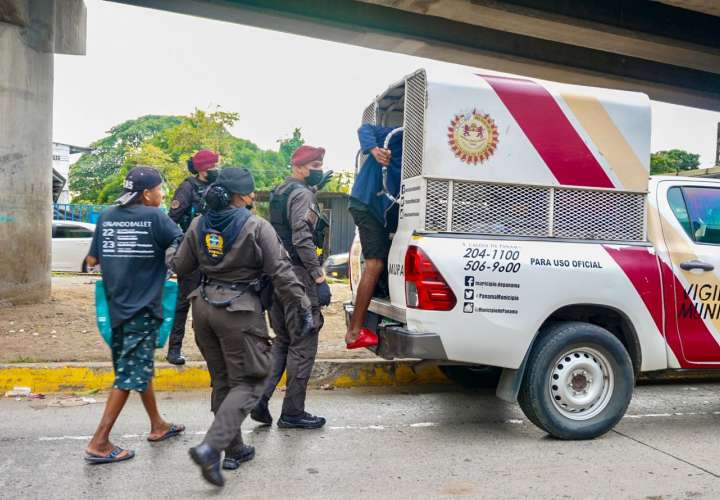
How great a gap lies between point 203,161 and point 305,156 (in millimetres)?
1574

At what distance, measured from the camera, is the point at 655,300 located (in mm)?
5105

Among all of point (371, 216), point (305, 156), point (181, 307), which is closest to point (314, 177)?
point (305, 156)

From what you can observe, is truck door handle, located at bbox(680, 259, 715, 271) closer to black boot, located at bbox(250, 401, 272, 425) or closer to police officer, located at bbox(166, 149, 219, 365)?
black boot, located at bbox(250, 401, 272, 425)

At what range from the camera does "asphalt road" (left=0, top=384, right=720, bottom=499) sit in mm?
3936

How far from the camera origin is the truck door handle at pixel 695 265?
17.2ft

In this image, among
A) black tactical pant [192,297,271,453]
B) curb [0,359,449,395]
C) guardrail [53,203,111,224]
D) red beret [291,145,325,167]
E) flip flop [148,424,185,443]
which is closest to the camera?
black tactical pant [192,297,271,453]

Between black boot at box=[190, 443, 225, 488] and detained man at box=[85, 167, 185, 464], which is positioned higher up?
detained man at box=[85, 167, 185, 464]

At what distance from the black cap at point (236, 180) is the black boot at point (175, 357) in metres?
2.74

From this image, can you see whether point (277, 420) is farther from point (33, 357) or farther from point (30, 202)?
point (30, 202)

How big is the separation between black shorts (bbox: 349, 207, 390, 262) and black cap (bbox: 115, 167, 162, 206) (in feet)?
5.06

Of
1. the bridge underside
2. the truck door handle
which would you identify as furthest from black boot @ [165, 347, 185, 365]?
the bridge underside

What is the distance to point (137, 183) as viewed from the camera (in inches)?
178

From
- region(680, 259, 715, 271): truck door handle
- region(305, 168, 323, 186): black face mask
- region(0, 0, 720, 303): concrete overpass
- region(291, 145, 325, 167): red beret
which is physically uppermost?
region(0, 0, 720, 303): concrete overpass

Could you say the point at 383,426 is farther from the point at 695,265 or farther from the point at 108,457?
the point at 695,265
